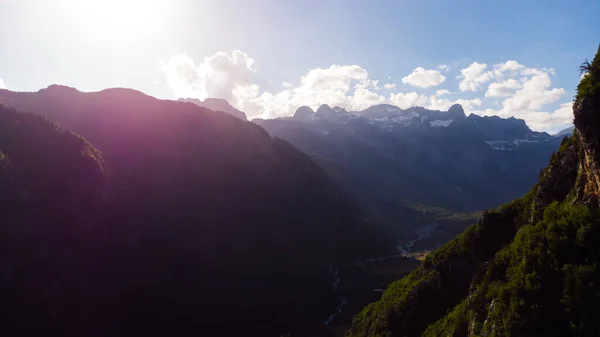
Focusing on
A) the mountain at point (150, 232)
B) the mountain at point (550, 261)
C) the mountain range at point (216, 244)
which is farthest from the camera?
the mountain at point (150, 232)

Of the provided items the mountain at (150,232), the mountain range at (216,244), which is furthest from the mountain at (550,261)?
the mountain at (150,232)

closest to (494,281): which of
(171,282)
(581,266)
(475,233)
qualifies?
(581,266)

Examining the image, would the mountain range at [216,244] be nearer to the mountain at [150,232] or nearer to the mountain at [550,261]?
the mountain at [550,261]

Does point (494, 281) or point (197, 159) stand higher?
point (197, 159)

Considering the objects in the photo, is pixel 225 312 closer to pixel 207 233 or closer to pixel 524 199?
pixel 207 233

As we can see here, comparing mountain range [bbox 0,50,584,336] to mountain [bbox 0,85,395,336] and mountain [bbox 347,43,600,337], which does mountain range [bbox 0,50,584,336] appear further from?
mountain [bbox 0,85,395,336]

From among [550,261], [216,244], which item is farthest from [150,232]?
[550,261]

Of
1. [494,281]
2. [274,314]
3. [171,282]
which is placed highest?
[494,281]
